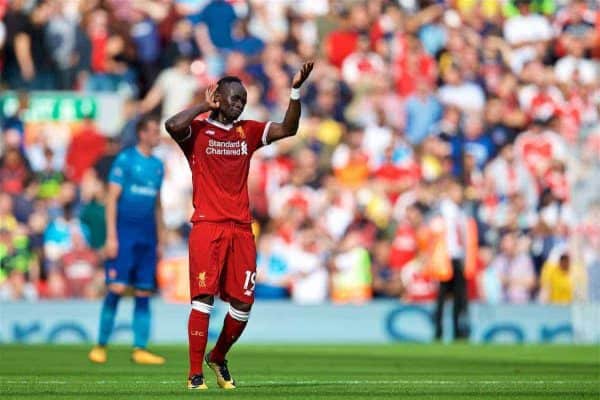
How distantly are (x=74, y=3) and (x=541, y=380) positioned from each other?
15.1 meters

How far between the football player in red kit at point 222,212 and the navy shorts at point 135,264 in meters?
4.67

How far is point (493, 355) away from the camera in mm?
17906

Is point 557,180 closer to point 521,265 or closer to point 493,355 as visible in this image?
point 521,265

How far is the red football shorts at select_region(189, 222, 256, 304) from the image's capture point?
11.1 meters

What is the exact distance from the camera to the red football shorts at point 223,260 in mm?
11094

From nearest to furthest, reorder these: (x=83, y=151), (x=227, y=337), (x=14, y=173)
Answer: (x=227, y=337), (x=14, y=173), (x=83, y=151)

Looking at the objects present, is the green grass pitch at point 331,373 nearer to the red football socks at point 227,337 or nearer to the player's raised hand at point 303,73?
the red football socks at point 227,337

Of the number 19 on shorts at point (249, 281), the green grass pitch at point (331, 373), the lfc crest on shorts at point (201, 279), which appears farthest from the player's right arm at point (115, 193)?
the lfc crest on shorts at point (201, 279)

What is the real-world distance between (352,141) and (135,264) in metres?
9.02

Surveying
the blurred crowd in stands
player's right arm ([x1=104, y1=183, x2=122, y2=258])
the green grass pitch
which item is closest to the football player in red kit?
the green grass pitch

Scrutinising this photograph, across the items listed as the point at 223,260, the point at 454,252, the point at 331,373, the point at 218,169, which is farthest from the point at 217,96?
the point at 454,252

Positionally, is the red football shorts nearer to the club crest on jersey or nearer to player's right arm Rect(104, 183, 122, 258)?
the club crest on jersey

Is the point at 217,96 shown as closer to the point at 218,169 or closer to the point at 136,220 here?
the point at 218,169

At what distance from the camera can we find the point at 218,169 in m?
11.3
